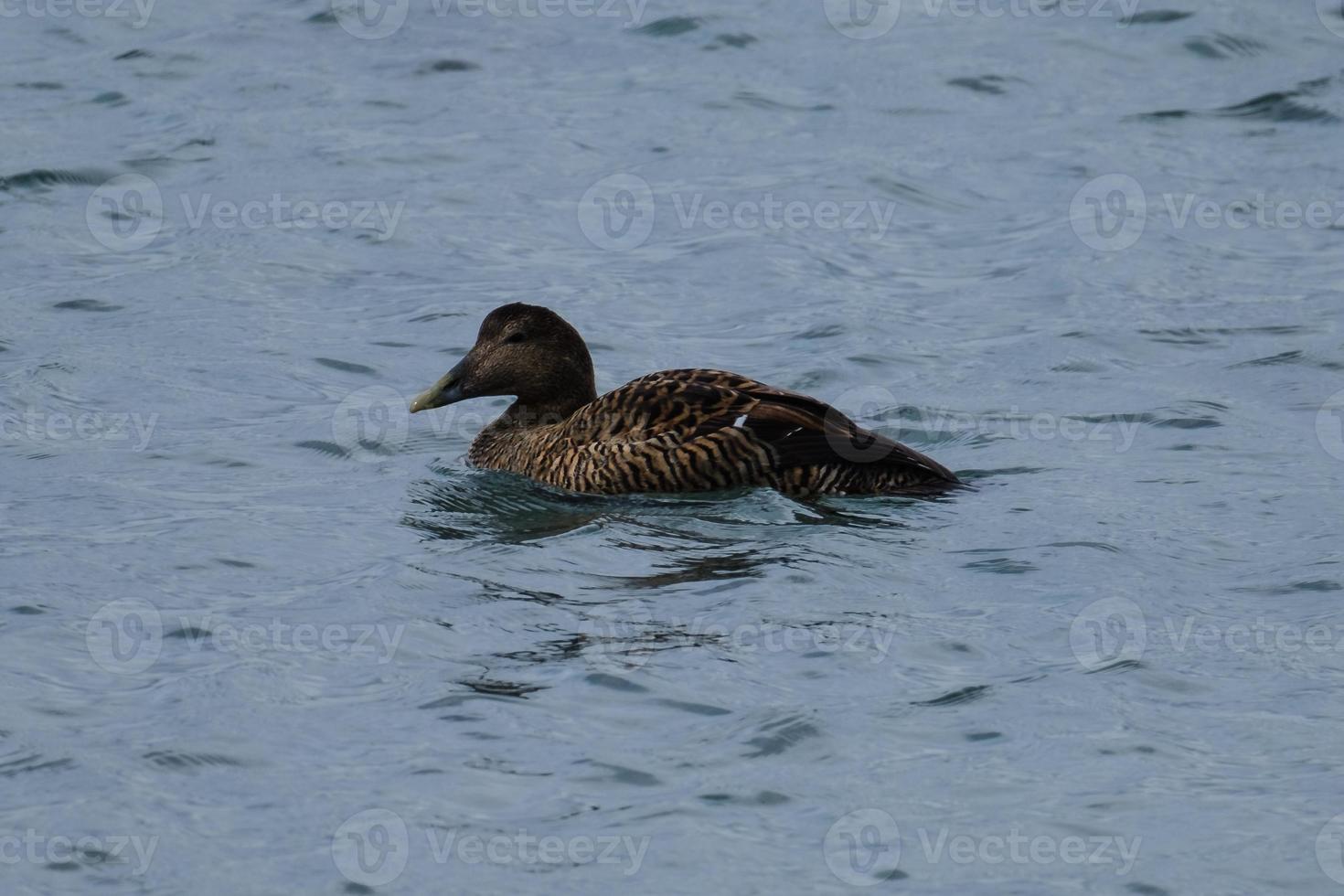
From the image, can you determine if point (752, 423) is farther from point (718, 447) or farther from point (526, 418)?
point (526, 418)

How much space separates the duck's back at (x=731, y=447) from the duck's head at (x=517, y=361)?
852 millimetres

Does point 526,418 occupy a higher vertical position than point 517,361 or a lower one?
lower

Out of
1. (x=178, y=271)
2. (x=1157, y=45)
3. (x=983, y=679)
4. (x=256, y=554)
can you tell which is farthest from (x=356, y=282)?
(x=1157, y=45)

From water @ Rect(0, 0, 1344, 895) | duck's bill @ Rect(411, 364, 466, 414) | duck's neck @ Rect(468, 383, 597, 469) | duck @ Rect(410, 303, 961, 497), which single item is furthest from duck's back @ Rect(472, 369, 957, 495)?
duck's bill @ Rect(411, 364, 466, 414)

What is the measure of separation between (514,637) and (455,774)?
1093 millimetres

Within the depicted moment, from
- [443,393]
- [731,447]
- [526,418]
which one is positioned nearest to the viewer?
[731,447]

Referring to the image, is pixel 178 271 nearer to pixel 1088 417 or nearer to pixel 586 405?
pixel 586 405

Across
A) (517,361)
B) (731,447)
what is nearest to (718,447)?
(731,447)

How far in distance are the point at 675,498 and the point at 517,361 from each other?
1.43 metres

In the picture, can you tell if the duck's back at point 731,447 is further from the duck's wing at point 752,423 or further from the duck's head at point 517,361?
the duck's head at point 517,361

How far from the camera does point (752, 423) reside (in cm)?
901

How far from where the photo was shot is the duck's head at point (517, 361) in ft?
32.7

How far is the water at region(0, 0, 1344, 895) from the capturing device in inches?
243

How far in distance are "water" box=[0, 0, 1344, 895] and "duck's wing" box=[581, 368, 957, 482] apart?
26 cm
